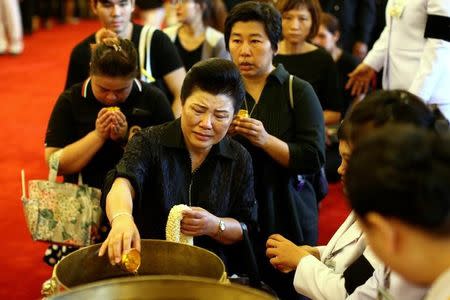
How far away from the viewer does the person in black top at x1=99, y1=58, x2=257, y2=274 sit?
211 centimetres

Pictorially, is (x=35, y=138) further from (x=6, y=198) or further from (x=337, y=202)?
(x=337, y=202)

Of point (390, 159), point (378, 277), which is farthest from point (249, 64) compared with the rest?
point (390, 159)

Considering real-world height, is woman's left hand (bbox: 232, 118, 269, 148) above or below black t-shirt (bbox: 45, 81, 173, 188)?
above

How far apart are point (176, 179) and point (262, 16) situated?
81 centimetres

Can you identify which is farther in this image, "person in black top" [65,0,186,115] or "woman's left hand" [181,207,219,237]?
"person in black top" [65,0,186,115]

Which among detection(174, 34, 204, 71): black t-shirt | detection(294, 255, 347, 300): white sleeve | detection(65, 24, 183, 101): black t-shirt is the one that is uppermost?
detection(294, 255, 347, 300): white sleeve

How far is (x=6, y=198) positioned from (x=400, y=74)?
90.0 inches

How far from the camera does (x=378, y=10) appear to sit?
5.30m

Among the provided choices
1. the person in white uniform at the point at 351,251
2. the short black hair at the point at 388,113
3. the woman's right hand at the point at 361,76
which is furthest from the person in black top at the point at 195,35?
the short black hair at the point at 388,113

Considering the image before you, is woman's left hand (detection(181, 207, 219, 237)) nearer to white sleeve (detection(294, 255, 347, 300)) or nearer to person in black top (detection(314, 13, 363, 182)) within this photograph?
white sleeve (detection(294, 255, 347, 300))

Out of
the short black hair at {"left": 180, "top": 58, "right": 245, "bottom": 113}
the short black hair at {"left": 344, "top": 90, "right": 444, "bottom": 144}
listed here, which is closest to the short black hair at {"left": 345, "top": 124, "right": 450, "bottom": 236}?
the short black hair at {"left": 344, "top": 90, "right": 444, "bottom": 144}

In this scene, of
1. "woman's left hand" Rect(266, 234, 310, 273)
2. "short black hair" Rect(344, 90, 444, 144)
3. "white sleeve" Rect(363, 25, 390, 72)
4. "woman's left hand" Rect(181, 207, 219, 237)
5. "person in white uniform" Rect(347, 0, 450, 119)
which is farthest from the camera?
"white sleeve" Rect(363, 25, 390, 72)

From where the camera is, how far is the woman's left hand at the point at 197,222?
2014mm

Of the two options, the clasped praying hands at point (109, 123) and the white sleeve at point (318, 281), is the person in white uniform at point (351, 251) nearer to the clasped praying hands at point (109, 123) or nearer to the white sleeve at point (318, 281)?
the white sleeve at point (318, 281)
